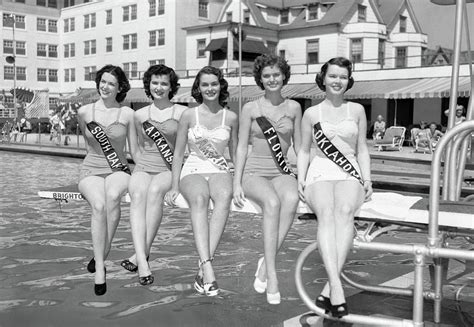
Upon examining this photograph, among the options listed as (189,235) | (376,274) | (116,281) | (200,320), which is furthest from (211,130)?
(189,235)

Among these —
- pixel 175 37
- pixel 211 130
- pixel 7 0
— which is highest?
pixel 7 0

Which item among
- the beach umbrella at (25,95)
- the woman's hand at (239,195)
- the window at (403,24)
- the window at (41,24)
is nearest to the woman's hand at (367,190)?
the woman's hand at (239,195)

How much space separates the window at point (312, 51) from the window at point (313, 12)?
2.83 meters

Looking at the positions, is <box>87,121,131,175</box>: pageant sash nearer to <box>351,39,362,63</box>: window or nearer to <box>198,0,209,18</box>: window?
<box>351,39,362,63</box>: window

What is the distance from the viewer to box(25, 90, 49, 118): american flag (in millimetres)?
54850

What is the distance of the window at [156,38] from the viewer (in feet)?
176

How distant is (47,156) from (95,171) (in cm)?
1993

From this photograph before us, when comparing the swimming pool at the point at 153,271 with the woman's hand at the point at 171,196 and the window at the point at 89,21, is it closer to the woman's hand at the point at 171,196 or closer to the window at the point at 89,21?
the woman's hand at the point at 171,196

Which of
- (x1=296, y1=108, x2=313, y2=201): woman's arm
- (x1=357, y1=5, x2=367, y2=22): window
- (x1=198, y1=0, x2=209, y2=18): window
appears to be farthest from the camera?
(x1=198, y1=0, x2=209, y2=18): window

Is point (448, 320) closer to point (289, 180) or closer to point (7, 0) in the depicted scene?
point (289, 180)

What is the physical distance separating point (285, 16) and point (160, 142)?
159ft

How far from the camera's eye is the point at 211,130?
4.93m

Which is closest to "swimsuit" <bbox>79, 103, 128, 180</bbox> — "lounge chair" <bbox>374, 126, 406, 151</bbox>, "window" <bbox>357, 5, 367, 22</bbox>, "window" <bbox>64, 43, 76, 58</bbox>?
"lounge chair" <bbox>374, 126, 406, 151</bbox>

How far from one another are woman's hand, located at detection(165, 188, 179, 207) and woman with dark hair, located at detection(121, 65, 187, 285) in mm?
67
